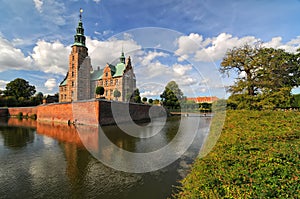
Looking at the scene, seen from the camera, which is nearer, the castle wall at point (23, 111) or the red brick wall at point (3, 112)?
the castle wall at point (23, 111)

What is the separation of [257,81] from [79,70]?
42947 mm

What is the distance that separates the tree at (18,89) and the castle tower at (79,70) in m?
20.9

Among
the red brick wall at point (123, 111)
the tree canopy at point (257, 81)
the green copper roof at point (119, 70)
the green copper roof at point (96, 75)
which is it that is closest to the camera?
the tree canopy at point (257, 81)

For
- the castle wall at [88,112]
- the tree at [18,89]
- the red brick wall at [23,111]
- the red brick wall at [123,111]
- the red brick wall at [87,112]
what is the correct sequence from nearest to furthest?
the red brick wall at [87,112] → the castle wall at [88,112] → the red brick wall at [123,111] → the red brick wall at [23,111] → the tree at [18,89]

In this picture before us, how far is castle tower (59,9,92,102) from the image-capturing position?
40.6m

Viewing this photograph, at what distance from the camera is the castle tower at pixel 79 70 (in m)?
40.6

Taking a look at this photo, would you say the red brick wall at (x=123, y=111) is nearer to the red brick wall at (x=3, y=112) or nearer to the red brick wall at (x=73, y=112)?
the red brick wall at (x=73, y=112)

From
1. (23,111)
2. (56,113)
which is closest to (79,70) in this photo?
(23,111)

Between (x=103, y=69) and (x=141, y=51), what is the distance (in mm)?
40152

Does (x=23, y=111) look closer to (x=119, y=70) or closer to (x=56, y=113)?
(x=56, y=113)

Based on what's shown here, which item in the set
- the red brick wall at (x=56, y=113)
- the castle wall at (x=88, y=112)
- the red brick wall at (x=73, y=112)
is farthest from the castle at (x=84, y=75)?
the red brick wall at (x=73, y=112)

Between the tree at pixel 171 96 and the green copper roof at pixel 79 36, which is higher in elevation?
the green copper roof at pixel 79 36

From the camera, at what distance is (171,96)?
43.5 meters

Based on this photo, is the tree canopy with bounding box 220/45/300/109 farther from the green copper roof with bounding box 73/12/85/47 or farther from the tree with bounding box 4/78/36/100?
the tree with bounding box 4/78/36/100
